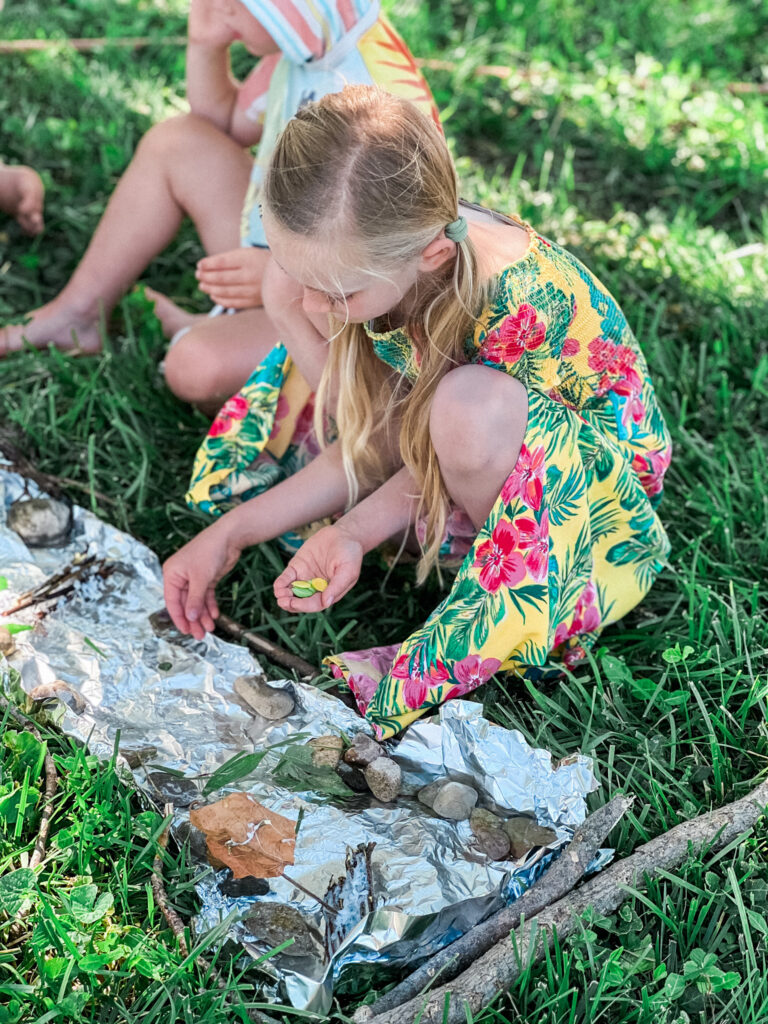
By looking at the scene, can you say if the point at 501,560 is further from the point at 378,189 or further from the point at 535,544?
the point at 378,189

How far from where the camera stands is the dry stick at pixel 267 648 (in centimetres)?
142

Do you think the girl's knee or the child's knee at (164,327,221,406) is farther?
the child's knee at (164,327,221,406)

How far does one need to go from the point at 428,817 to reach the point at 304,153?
0.77 metres

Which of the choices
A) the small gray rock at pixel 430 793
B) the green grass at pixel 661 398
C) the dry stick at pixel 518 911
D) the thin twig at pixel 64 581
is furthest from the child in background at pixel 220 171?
the dry stick at pixel 518 911

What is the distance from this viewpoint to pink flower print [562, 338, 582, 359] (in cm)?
136

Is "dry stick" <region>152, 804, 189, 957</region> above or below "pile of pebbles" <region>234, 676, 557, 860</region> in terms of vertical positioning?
above

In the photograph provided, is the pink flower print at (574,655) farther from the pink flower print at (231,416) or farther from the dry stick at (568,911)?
the pink flower print at (231,416)

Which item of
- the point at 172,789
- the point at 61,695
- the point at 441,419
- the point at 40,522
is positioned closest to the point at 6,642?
the point at 61,695

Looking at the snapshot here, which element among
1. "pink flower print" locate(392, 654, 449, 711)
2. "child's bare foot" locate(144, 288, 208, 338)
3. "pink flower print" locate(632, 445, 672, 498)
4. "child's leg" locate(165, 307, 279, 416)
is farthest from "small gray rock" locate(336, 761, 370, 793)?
"child's bare foot" locate(144, 288, 208, 338)

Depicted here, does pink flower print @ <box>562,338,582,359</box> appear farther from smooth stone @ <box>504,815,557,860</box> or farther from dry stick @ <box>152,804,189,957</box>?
dry stick @ <box>152,804,189,957</box>

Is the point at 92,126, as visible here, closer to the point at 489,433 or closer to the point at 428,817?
the point at 489,433

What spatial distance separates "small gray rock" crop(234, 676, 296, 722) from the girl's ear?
57 centimetres

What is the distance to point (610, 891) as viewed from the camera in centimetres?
113

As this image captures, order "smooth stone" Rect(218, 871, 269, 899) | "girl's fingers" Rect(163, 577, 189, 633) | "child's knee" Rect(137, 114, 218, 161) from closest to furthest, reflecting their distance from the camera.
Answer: "smooth stone" Rect(218, 871, 269, 899)
"girl's fingers" Rect(163, 577, 189, 633)
"child's knee" Rect(137, 114, 218, 161)
